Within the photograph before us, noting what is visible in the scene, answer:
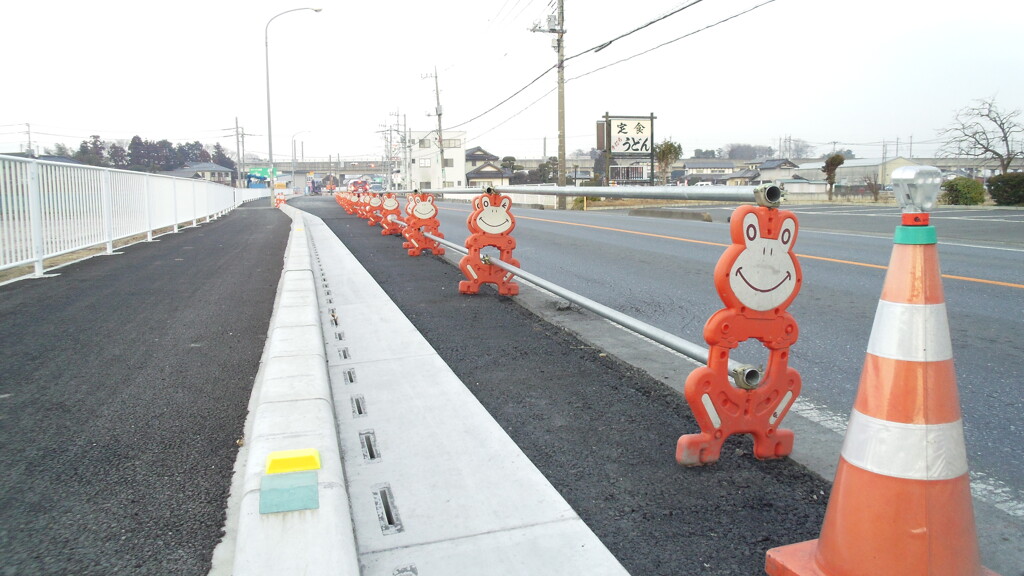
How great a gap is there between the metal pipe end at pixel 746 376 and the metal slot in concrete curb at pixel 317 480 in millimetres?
1784

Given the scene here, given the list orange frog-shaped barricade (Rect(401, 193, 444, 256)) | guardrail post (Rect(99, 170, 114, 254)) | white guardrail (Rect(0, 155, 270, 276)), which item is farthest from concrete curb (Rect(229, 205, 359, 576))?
guardrail post (Rect(99, 170, 114, 254))

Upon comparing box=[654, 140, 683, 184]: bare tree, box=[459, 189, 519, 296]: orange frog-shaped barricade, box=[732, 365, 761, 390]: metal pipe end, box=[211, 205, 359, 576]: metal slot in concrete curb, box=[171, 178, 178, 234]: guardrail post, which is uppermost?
box=[654, 140, 683, 184]: bare tree

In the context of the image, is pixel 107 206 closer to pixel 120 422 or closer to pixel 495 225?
pixel 495 225

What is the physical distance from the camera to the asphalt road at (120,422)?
2510mm

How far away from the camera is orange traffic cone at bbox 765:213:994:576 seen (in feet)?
6.66

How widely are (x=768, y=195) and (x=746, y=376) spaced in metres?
0.82

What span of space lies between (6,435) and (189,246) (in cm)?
1215

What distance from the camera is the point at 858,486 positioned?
2150mm

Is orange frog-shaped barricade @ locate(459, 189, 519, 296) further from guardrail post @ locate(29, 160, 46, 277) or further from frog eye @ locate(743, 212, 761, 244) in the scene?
guardrail post @ locate(29, 160, 46, 277)

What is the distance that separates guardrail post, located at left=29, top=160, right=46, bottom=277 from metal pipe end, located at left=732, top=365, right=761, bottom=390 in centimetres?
966

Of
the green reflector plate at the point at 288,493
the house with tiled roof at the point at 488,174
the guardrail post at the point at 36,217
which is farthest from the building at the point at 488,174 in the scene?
the green reflector plate at the point at 288,493

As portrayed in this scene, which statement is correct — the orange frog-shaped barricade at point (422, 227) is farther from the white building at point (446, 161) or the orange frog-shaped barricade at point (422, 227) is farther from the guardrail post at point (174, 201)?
the white building at point (446, 161)

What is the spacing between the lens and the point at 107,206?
13078 mm

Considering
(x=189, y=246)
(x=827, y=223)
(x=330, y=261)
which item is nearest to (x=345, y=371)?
(x=330, y=261)
